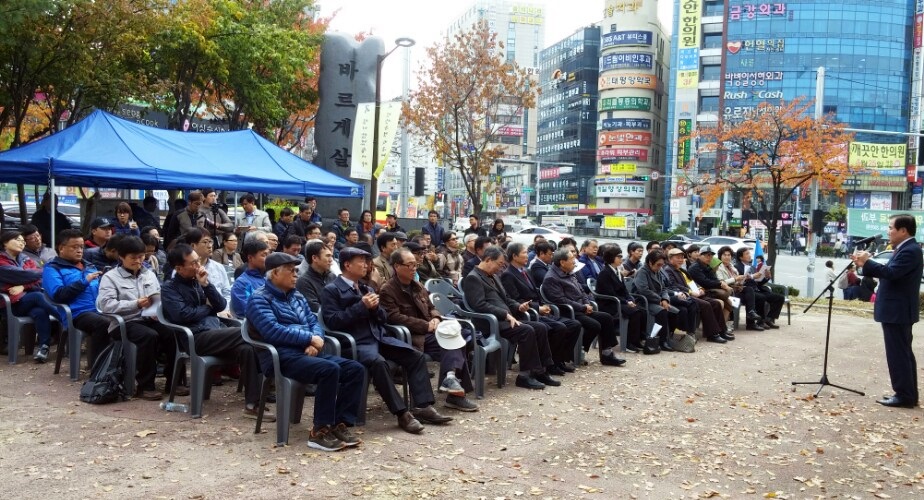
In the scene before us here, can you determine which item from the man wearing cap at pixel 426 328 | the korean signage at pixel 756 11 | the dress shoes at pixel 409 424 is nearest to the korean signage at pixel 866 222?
the man wearing cap at pixel 426 328

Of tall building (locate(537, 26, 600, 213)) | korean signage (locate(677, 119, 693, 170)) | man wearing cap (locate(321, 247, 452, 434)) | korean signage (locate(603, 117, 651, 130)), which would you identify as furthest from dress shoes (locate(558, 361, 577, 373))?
tall building (locate(537, 26, 600, 213))

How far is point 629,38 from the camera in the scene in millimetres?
74625

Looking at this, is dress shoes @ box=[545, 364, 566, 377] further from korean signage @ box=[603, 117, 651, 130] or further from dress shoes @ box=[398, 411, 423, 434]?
korean signage @ box=[603, 117, 651, 130]

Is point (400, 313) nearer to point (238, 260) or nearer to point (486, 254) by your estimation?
point (486, 254)

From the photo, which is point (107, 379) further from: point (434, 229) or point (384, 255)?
point (434, 229)

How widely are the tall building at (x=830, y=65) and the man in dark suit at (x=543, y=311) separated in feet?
173

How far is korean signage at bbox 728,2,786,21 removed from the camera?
61531 millimetres

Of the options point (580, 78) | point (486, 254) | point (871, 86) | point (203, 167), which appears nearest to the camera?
point (486, 254)

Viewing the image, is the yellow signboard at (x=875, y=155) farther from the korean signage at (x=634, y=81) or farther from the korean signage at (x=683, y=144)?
the korean signage at (x=634, y=81)

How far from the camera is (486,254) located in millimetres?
7273

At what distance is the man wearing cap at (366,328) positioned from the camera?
5.50 metres

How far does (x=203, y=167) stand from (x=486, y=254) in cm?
587

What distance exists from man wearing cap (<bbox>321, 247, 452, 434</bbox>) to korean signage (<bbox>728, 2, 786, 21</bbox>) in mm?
64571

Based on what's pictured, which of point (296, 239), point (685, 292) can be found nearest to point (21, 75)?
point (296, 239)
